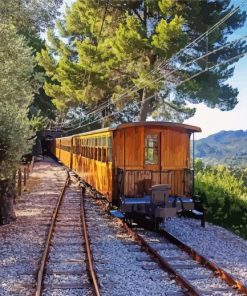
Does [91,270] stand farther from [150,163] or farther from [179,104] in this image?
[179,104]

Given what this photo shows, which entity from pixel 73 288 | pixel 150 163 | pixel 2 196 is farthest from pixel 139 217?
pixel 73 288

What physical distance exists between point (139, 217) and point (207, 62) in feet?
46.8

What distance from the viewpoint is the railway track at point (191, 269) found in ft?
22.8

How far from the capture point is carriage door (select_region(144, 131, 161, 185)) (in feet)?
40.5

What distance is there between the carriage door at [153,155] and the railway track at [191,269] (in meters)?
2.07

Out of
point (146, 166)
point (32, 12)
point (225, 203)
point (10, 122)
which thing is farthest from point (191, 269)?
point (32, 12)

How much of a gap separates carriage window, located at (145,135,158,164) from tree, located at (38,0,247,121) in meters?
9.37

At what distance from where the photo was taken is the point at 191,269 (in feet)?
26.9

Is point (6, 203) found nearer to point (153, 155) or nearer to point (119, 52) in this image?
point (153, 155)

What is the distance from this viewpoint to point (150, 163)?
1241 centimetres

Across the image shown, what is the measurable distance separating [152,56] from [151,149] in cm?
1350

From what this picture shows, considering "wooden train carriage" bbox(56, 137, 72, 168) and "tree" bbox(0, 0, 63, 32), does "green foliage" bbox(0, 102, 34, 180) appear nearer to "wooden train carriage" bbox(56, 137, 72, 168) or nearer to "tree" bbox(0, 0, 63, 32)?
"tree" bbox(0, 0, 63, 32)

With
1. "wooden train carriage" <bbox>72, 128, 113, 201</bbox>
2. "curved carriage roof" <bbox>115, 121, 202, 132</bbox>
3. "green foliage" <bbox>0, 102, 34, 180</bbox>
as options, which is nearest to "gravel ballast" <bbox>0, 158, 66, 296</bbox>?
"green foliage" <bbox>0, 102, 34, 180</bbox>

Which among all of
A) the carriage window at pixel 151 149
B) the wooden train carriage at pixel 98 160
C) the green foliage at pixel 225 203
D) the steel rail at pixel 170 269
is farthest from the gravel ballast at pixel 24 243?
the green foliage at pixel 225 203
